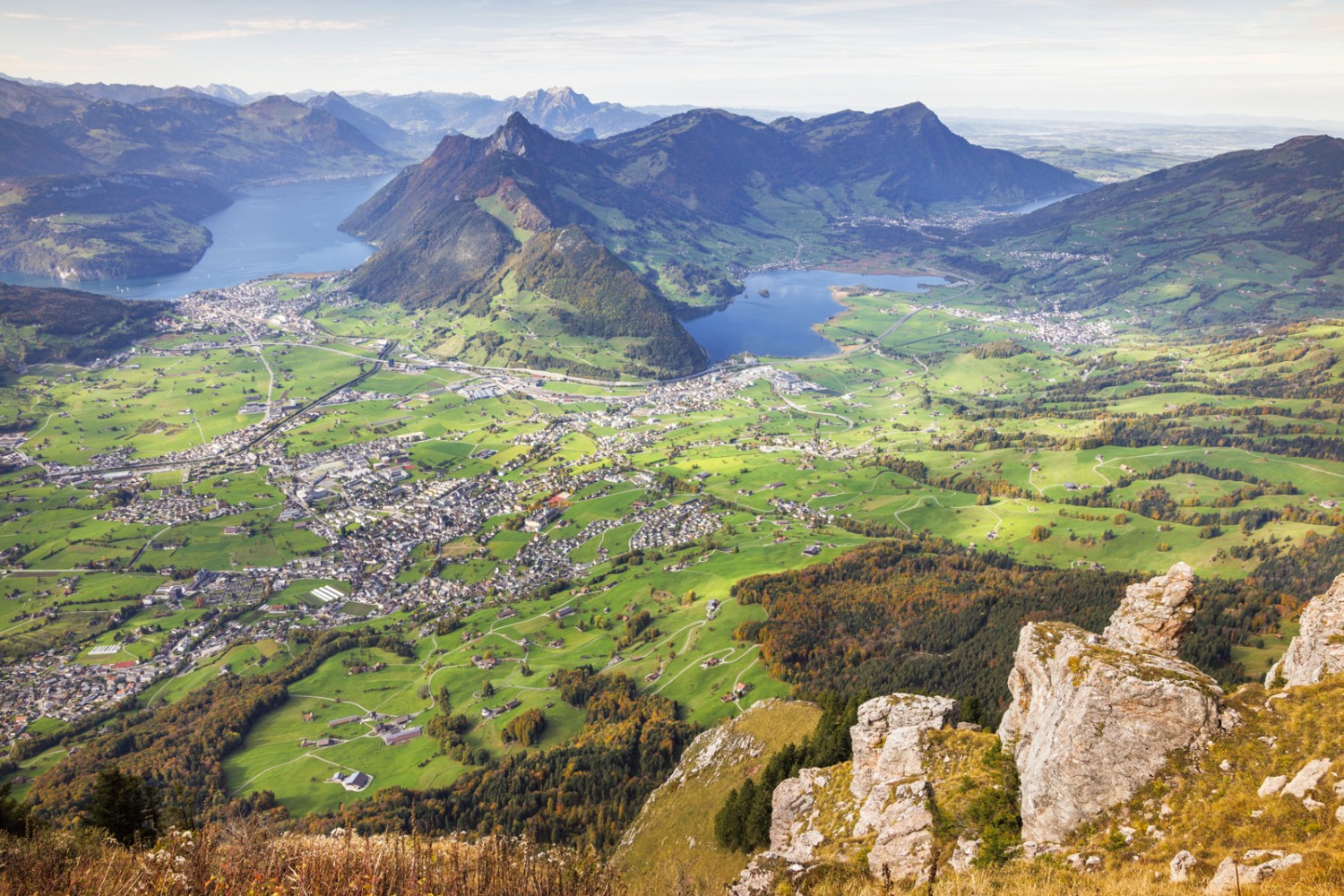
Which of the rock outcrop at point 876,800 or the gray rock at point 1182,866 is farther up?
the gray rock at point 1182,866

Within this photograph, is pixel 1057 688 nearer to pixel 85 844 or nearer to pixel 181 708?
pixel 85 844

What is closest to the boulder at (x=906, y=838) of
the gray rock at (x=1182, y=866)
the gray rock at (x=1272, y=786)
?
the gray rock at (x=1182, y=866)

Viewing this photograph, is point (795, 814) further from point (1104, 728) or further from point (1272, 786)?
point (1272, 786)

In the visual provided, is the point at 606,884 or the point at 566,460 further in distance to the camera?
the point at 566,460

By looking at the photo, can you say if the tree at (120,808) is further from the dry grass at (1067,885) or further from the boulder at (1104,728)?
the boulder at (1104,728)

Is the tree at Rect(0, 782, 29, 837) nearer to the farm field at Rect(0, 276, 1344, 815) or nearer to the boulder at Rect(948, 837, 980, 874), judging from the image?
the farm field at Rect(0, 276, 1344, 815)

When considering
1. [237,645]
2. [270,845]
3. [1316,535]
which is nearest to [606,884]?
[270,845]
